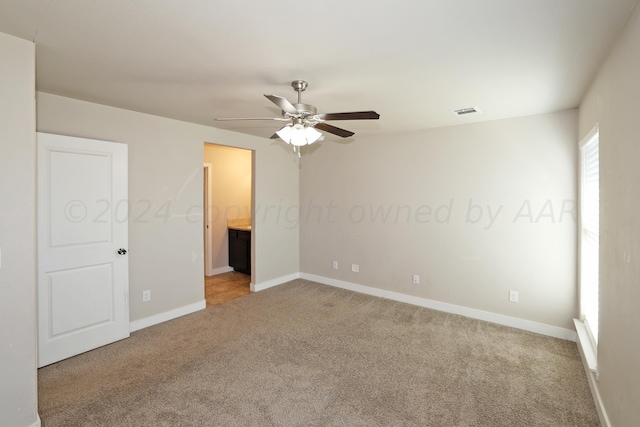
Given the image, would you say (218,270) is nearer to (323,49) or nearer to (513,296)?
(513,296)

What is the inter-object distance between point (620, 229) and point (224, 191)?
220 inches

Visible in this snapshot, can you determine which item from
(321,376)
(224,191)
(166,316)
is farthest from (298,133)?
(224,191)

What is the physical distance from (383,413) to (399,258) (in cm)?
260

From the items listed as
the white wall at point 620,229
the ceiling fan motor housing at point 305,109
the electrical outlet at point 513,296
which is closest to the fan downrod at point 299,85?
the ceiling fan motor housing at point 305,109

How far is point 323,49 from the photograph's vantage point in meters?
2.02

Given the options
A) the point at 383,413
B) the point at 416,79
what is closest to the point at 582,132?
the point at 416,79

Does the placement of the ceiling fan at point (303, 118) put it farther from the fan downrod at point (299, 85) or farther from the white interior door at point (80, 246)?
the white interior door at point (80, 246)

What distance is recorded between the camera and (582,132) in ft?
9.91

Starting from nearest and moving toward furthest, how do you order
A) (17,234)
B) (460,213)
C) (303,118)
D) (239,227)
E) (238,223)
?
(17,234) < (303,118) < (460,213) < (239,227) < (238,223)

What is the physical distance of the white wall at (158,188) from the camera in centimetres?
314

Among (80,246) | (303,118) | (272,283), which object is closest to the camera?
(303,118)

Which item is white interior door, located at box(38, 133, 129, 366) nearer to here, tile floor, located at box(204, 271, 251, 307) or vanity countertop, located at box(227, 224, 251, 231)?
tile floor, located at box(204, 271, 251, 307)

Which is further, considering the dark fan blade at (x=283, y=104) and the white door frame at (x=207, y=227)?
the white door frame at (x=207, y=227)

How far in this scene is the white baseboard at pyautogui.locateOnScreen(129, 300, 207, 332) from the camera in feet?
11.6
